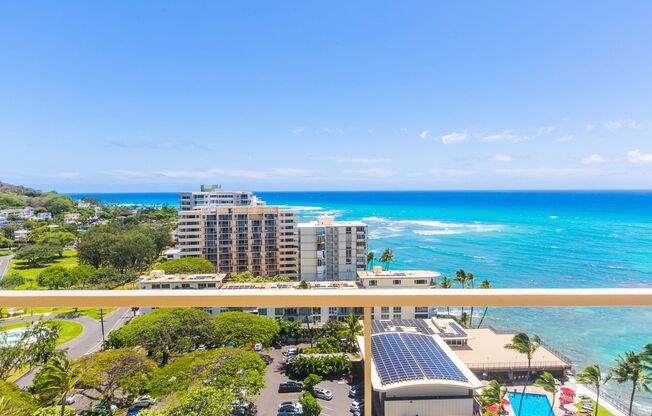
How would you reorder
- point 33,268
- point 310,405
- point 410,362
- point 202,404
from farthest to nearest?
1. point 33,268
2. point 310,405
3. point 410,362
4. point 202,404

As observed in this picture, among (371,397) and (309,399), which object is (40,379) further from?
(309,399)

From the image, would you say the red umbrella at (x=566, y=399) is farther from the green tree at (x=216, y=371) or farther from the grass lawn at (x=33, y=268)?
the grass lawn at (x=33, y=268)

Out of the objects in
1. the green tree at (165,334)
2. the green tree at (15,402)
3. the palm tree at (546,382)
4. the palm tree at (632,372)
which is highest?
the palm tree at (632,372)

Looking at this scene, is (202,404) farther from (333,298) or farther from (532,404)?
(532,404)

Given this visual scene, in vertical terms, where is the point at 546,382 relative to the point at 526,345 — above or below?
below

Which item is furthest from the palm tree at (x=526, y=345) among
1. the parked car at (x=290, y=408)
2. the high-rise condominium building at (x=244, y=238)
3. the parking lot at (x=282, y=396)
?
the high-rise condominium building at (x=244, y=238)

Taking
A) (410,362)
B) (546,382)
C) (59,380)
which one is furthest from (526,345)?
(59,380)
